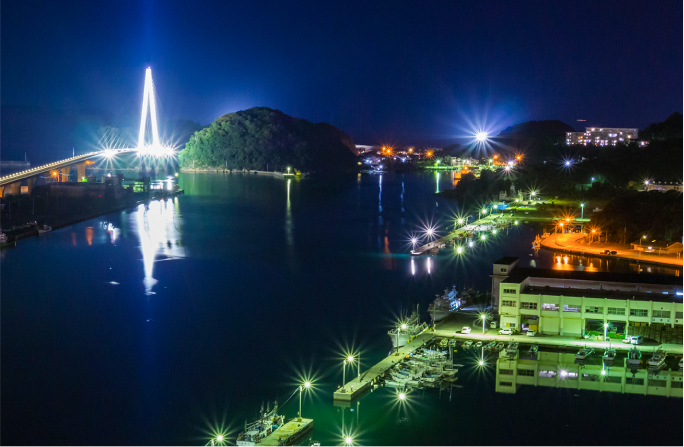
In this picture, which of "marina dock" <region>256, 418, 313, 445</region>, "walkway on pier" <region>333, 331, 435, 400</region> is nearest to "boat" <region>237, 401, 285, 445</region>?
"marina dock" <region>256, 418, 313, 445</region>

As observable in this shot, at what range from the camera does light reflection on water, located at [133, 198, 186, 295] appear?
816 cm

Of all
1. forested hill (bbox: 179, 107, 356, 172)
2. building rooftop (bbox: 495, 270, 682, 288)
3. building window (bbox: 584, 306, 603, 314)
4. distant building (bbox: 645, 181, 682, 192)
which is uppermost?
forested hill (bbox: 179, 107, 356, 172)

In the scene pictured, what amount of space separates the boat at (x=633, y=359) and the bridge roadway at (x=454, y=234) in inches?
174

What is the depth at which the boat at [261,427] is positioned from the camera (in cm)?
347

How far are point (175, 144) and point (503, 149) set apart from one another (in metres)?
15.7

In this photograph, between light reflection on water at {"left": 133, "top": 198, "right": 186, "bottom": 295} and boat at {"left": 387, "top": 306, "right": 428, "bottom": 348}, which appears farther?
light reflection on water at {"left": 133, "top": 198, "right": 186, "bottom": 295}

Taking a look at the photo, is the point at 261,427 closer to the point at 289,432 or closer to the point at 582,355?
the point at 289,432

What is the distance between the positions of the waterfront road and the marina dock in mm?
5636

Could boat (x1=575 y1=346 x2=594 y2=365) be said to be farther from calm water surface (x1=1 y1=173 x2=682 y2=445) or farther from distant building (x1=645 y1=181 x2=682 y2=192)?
distant building (x1=645 y1=181 x2=682 y2=192)

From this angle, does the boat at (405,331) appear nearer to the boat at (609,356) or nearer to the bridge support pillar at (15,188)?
the boat at (609,356)

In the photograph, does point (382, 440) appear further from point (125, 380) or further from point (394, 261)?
point (394, 261)

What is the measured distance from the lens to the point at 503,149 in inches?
1316

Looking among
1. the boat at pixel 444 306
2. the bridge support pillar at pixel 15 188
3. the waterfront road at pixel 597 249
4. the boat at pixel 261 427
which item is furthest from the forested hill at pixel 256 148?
the boat at pixel 261 427

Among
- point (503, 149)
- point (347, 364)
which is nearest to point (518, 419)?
point (347, 364)
